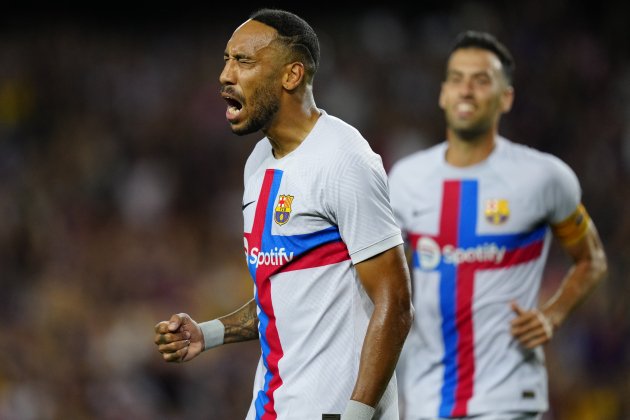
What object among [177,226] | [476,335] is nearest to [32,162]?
[177,226]

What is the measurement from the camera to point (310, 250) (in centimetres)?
366

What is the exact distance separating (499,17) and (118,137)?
4.95m

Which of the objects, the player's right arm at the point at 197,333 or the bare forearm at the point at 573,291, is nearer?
the player's right arm at the point at 197,333

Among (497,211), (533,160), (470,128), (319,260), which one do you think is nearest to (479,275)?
(497,211)

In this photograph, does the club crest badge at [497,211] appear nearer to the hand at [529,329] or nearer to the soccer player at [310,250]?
the hand at [529,329]

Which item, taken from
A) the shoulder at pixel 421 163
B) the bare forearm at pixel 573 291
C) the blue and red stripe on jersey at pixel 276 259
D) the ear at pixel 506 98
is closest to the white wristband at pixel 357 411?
the blue and red stripe on jersey at pixel 276 259

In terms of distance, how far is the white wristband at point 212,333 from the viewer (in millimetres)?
4035

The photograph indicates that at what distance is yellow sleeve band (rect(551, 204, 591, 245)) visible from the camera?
5.47 meters

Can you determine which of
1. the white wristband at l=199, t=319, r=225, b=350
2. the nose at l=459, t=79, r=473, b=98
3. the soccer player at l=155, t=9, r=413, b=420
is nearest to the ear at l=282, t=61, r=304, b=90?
the soccer player at l=155, t=9, r=413, b=420

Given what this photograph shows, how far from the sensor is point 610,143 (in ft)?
36.2

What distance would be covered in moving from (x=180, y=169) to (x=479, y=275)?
25.4 ft

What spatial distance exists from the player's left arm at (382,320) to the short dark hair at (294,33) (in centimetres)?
77

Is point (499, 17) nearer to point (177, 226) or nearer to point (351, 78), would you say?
point (351, 78)

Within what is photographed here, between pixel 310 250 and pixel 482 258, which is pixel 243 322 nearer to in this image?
pixel 310 250
